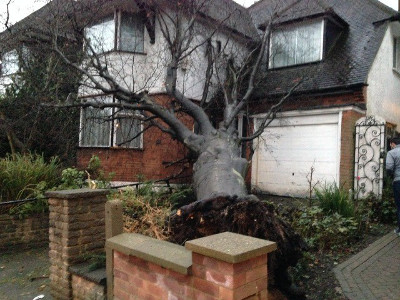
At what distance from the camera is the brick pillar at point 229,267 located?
7.36 ft

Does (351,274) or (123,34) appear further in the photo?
(123,34)

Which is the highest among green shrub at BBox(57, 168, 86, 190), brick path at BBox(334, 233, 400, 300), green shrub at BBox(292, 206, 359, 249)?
green shrub at BBox(57, 168, 86, 190)

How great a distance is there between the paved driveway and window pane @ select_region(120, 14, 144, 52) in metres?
6.56

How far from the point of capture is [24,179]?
268 inches

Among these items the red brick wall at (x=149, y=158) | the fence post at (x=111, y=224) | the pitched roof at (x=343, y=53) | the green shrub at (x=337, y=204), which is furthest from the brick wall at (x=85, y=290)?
the pitched roof at (x=343, y=53)

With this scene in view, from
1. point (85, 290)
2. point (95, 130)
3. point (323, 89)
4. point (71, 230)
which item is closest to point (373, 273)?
point (85, 290)

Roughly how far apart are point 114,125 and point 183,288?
8462 mm

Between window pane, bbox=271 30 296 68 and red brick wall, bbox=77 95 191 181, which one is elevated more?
window pane, bbox=271 30 296 68

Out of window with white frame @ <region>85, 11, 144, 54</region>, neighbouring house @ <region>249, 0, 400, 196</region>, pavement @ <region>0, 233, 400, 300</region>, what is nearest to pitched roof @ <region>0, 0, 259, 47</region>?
window with white frame @ <region>85, 11, 144, 54</region>

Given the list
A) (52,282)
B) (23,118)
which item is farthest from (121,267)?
(23,118)

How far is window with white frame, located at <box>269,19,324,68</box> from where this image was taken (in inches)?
430

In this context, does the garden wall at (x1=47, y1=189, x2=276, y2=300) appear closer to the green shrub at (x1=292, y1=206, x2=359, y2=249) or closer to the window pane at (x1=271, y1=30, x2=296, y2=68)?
the green shrub at (x1=292, y1=206, x2=359, y2=249)

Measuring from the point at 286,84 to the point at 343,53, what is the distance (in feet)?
6.42

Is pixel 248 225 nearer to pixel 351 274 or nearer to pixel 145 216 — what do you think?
pixel 145 216
